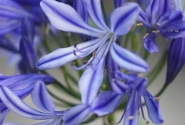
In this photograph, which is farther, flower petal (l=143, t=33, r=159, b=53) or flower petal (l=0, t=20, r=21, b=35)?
flower petal (l=0, t=20, r=21, b=35)

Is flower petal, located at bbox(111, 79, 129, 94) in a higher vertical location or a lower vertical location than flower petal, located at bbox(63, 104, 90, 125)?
higher

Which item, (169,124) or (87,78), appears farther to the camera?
(169,124)

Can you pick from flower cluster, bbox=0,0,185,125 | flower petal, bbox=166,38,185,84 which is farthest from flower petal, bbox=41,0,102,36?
flower petal, bbox=166,38,185,84

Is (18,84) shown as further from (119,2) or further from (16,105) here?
(119,2)

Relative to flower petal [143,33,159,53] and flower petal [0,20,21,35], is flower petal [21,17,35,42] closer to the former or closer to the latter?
flower petal [0,20,21,35]

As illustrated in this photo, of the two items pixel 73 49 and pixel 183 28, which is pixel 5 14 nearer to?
pixel 73 49

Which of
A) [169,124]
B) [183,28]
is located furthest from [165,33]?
[169,124]
